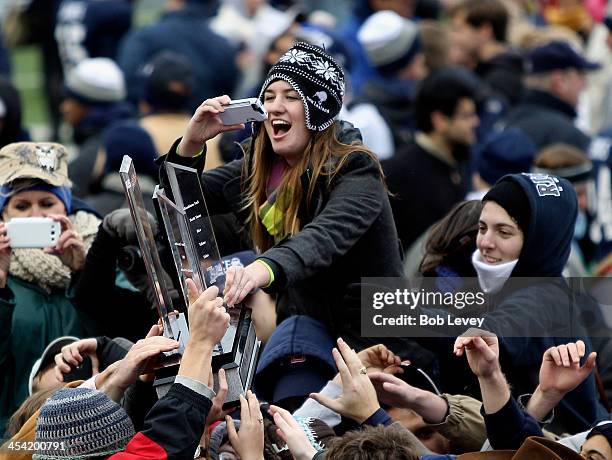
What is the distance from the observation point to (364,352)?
524cm

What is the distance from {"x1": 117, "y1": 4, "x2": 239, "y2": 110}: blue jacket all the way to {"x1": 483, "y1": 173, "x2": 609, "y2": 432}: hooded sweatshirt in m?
5.93

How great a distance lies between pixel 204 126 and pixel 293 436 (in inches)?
42.5

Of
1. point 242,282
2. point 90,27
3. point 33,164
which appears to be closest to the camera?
point 242,282

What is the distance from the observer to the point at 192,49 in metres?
11.2

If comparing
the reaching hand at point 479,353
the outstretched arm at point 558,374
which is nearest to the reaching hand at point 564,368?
the outstretched arm at point 558,374

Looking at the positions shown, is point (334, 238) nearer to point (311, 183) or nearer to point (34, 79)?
point (311, 183)

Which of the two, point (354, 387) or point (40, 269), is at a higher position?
point (40, 269)

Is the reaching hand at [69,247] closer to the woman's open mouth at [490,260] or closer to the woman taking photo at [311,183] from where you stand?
the woman taking photo at [311,183]

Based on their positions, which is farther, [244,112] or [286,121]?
[286,121]

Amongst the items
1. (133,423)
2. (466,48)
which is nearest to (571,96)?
(466,48)

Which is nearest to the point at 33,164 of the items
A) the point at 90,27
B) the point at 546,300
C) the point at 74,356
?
the point at 74,356

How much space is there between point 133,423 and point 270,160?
106 cm

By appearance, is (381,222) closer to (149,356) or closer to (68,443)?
(149,356)

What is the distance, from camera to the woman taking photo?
16.4 feet
